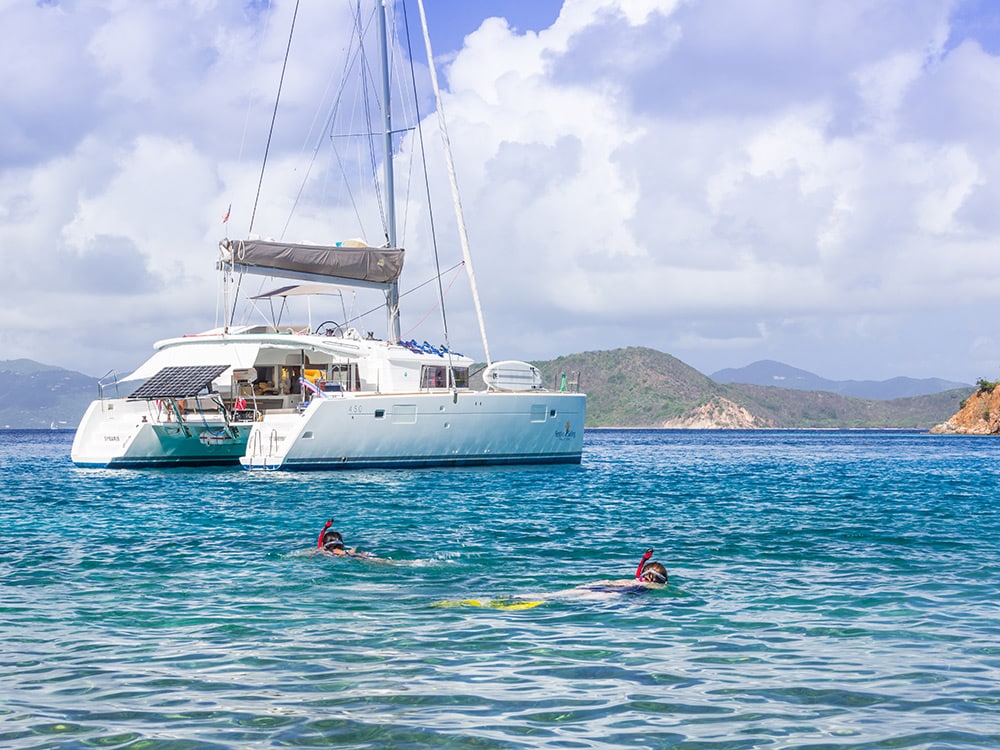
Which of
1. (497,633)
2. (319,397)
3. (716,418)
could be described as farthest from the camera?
(716,418)

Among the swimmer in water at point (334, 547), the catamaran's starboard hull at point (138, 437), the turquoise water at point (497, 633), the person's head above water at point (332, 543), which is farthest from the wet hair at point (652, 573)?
the catamaran's starboard hull at point (138, 437)

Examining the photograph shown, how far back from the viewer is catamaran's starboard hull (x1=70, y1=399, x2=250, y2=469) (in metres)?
31.8

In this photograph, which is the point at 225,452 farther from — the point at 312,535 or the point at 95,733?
the point at 95,733

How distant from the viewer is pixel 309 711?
663 cm

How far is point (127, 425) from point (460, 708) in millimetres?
27880

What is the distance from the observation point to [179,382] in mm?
31016

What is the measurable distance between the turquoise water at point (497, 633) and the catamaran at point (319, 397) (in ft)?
35.3

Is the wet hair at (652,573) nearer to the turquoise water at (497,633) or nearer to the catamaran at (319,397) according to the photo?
the turquoise water at (497,633)

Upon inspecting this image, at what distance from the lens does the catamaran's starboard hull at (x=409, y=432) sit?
29.3 metres

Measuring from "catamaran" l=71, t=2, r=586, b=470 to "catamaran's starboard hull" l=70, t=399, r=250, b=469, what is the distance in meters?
0.04

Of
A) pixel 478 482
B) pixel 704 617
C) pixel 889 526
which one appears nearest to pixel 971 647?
pixel 704 617

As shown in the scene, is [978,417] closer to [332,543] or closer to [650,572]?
[332,543]

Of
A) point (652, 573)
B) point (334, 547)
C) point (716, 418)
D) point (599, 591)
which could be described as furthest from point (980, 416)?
point (599, 591)

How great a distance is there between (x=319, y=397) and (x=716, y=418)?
552 feet
